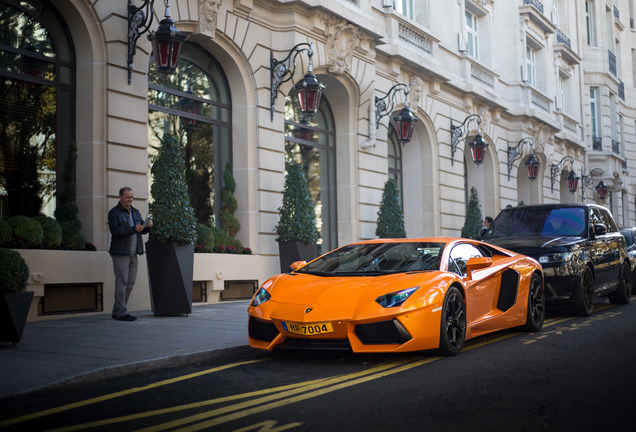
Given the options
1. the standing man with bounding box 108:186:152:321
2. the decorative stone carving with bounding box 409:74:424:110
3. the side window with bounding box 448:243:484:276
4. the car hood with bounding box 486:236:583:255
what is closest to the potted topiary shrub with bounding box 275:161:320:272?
the car hood with bounding box 486:236:583:255

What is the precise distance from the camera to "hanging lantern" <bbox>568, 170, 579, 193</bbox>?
34.2m

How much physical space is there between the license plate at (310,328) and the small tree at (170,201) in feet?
14.4

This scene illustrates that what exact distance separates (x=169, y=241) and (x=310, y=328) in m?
4.63

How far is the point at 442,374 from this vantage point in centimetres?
635

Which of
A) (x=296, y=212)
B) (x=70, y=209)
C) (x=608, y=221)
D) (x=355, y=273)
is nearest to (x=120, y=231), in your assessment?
(x=70, y=209)

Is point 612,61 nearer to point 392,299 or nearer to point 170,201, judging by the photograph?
point 170,201

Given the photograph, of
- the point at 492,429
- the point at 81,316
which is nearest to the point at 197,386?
the point at 492,429

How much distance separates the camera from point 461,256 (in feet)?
27.2

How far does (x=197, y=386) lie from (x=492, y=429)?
101 inches

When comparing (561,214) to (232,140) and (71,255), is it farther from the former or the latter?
(71,255)

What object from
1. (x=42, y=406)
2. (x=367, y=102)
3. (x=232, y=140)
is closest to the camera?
Result: (x=42, y=406)

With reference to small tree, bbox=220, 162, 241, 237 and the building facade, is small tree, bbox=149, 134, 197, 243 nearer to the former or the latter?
the building facade

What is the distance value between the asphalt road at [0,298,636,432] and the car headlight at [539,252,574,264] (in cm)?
312

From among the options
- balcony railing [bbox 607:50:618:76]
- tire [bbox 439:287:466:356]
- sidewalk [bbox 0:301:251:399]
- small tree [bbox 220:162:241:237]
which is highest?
balcony railing [bbox 607:50:618:76]
